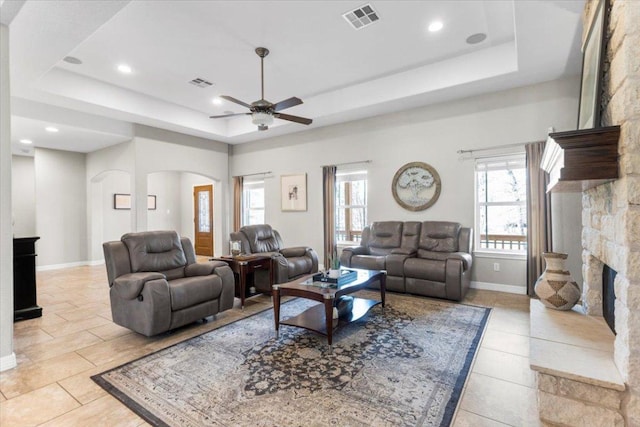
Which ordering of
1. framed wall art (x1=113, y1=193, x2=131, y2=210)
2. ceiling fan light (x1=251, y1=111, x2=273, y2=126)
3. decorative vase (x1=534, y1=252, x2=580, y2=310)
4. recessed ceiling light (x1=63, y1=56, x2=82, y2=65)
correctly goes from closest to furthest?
decorative vase (x1=534, y1=252, x2=580, y2=310)
ceiling fan light (x1=251, y1=111, x2=273, y2=126)
recessed ceiling light (x1=63, y1=56, x2=82, y2=65)
framed wall art (x1=113, y1=193, x2=131, y2=210)

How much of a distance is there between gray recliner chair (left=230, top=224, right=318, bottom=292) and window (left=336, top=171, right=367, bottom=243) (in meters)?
1.54

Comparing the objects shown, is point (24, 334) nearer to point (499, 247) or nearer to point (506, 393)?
point (506, 393)

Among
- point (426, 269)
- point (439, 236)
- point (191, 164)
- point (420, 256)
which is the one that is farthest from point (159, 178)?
point (426, 269)

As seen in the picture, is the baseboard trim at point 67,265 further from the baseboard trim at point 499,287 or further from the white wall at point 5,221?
the baseboard trim at point 499,287

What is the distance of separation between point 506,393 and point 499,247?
3466 mm

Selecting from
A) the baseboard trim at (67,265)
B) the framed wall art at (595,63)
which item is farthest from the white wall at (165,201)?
the framed wall art at (595,63)

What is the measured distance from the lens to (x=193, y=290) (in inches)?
128

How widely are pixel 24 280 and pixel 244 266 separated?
8.49ft

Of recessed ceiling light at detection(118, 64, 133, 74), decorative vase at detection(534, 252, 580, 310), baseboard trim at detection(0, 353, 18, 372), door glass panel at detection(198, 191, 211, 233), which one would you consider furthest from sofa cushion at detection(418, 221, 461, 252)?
door glass panel at detection(198, 191, 211, 233)

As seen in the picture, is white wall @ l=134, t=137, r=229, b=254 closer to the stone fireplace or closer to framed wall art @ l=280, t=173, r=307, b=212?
framed wall art @ l=280, t=173, r=307, b=212

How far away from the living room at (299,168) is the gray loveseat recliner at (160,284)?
84 cm

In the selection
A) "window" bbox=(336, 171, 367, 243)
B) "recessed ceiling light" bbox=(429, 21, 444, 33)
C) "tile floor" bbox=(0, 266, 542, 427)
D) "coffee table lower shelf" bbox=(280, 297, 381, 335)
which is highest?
"recessed ceiling light" bbox=(429, 21, 444, 33)

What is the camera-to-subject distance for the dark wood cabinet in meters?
3.73

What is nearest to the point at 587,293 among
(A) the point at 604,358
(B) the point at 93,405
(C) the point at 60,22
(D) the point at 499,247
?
(A) the point at 604,358
